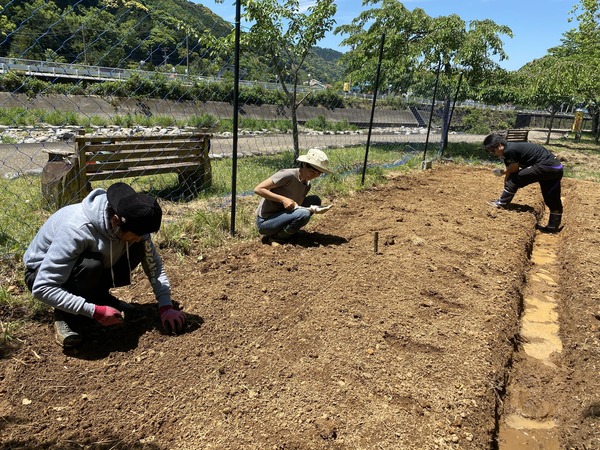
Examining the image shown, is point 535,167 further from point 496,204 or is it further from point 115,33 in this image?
point 115,33

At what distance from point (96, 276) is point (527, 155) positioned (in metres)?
5.51

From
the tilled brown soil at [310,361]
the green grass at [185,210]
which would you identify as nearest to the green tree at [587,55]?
the green grass at [185,210]

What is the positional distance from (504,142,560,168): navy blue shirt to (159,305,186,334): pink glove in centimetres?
497

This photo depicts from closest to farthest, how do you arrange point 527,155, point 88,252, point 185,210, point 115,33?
point 88,252 → point 185,210 → point 527,155 → point 115,33

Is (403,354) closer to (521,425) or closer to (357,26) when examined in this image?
(521,425)

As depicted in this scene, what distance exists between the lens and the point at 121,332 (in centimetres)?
257

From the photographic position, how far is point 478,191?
23.5 ft

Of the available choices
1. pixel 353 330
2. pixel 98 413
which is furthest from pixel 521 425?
pixel 98 413

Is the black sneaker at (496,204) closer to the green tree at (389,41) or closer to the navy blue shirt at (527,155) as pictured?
the navy blue shirt at (527,155)

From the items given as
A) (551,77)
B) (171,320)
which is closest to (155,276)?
(171,320)

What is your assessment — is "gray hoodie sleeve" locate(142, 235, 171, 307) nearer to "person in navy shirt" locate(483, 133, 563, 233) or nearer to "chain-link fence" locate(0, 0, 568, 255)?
"chain-link fence" locate(0, 0, 568, 255)

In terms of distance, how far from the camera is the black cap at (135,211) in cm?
202

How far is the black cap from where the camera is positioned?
2.02 m

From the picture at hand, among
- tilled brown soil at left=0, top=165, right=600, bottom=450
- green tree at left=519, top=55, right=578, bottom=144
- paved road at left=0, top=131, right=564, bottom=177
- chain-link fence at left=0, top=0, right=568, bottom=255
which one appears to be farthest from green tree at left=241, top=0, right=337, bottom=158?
green tree at left=519, top=55, right=578, bottom=144
